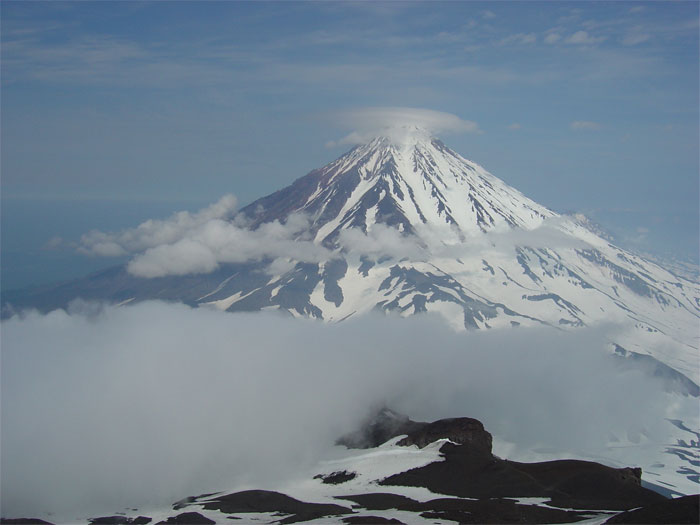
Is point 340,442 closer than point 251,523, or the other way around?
point 251,523

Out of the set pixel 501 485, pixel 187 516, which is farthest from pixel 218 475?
pixel 501 485

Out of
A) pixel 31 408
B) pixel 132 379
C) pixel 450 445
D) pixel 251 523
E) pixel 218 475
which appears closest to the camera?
pixel 251 523

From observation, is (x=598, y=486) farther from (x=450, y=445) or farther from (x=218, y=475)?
(x=218, y=475)

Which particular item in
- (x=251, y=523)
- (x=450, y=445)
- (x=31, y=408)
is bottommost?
(x=251, y=523)

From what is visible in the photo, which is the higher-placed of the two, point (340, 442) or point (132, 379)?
point (132, 379)

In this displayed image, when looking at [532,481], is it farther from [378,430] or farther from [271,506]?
[378,430]

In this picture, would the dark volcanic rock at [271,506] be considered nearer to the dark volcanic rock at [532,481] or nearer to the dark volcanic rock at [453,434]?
the dark volcanic rock at [532,481]

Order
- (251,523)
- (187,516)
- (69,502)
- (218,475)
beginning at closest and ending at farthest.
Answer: (251,523) < (187,516) < (69,502) < (218,475)

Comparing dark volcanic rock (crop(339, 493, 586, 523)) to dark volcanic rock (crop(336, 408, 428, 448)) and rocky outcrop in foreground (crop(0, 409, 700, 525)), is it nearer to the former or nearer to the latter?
rocky outcrop in foreground (crop(0, 409, 700, 525))
